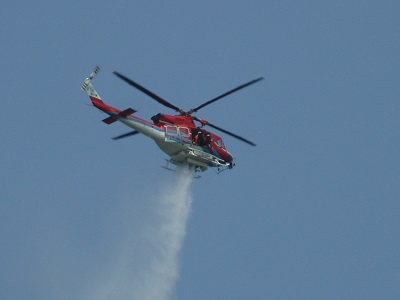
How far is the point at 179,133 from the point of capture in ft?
168

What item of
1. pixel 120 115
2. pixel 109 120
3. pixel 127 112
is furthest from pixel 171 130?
pixel 109 120

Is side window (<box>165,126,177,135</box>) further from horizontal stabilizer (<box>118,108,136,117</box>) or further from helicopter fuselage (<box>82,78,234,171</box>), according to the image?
horizontal stabilizer (<box>118,108,136,117</box>)

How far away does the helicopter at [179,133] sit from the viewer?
5019 cm

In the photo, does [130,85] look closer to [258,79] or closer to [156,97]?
[156,97]

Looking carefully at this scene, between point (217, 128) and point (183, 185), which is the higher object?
point (217, 128)

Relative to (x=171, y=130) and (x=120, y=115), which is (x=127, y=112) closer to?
(x=120, y=115)

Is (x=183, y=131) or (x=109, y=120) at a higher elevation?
(x=183, y=131)

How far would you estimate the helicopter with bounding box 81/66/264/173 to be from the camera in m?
50.2

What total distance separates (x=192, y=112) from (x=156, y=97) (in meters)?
4.01

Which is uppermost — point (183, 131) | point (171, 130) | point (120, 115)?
point (183, 131)

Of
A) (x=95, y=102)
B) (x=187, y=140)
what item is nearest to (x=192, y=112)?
(x=187, y=140)

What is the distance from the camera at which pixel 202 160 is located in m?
52.5

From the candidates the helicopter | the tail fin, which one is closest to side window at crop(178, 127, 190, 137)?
the helicopter

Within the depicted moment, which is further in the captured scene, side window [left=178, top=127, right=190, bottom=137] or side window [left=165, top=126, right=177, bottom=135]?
side window [left=178, top=127, right=190, bottom=137]
